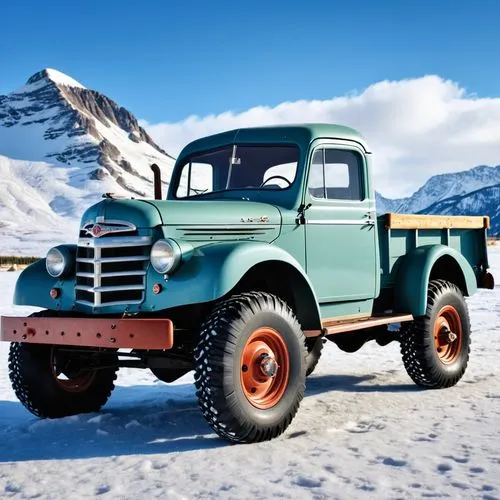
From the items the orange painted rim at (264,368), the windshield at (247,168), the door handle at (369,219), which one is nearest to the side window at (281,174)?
the windshield at (247,168)

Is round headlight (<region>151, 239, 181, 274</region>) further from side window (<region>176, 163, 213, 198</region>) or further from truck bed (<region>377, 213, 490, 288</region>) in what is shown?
truck bed (<region>377, 213, 490, 288</region>)

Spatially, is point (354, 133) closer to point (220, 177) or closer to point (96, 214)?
point (220, 177)

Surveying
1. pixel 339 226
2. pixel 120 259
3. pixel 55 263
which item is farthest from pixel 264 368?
pixel 55 263

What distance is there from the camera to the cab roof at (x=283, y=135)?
6508 millimetres

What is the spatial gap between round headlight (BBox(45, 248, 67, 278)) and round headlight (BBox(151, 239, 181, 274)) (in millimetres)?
968

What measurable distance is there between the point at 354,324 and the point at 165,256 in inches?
77.5

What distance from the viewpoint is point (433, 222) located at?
7.68 m

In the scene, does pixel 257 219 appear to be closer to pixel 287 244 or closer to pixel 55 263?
pixel 287 244

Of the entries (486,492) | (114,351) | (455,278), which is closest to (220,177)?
(114,351)

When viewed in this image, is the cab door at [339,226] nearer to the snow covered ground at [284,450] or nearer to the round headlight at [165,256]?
the snow covered ground at [284,450]

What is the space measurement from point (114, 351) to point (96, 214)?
114 cm

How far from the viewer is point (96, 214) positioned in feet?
17.8

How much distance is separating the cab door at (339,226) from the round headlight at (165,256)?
1.42 metres

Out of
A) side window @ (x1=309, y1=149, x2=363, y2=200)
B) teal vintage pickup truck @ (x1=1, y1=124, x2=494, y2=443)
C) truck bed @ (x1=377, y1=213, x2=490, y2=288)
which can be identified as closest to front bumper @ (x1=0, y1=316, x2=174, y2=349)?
teal vintage pickup truck @ (x1=1, y1=124, x2=494, y2=443)
